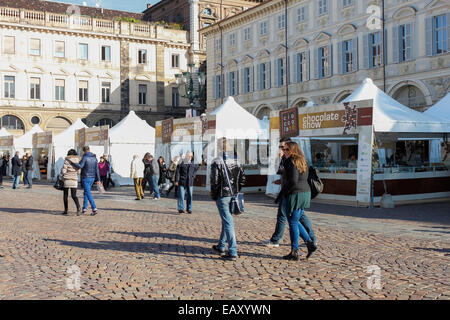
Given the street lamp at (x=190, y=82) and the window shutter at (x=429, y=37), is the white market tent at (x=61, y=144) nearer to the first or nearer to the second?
the street lamp at (x=190, y=82)

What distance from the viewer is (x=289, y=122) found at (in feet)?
58.0

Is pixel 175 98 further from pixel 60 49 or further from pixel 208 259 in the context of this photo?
pixel 208 259

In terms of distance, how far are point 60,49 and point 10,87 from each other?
5.67 metres

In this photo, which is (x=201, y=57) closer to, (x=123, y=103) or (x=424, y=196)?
(x=123, y=103)

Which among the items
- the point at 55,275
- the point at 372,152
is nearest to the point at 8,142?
the point at 372,152

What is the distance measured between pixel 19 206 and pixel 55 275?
10.1 meters

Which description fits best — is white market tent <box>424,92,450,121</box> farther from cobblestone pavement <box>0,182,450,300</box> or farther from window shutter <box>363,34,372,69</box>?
window shutter <box>363,34,372,69</box>

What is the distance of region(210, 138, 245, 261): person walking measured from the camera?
756cm

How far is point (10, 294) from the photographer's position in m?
5.73

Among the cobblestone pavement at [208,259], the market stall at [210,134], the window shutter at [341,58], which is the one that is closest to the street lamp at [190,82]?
the window shutter at [341,58]

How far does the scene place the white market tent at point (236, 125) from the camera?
20.3 meters

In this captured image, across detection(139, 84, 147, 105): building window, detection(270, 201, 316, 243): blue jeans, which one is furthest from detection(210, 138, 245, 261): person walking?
detection(139, 84, 147, 105): building window

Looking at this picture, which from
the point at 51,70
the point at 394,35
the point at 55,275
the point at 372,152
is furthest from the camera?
the point at 51,70

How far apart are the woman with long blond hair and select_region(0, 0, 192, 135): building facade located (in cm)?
4386
